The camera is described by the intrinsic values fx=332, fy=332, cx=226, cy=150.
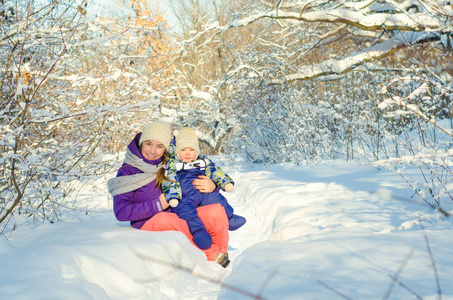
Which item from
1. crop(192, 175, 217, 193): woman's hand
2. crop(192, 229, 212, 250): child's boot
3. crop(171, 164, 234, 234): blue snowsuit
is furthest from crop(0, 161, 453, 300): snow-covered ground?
crop(192, 175, 217, 193): woman's hand

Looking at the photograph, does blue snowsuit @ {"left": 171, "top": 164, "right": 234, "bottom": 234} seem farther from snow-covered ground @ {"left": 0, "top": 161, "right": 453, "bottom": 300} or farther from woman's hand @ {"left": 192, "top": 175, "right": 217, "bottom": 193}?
snow-covered ground @ {"left": 0, "top": 161, "right": 453, "bottom": 300}

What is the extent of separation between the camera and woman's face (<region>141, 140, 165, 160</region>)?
3.33m

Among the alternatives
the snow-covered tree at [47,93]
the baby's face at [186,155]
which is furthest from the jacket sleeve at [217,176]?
the snow-covered tree at [47,93]

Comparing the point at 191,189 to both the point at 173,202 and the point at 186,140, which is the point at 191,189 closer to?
the point at 173,202

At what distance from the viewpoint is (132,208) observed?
10.2 feet

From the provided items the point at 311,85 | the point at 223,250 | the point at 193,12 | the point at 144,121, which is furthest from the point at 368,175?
the point at 193,12

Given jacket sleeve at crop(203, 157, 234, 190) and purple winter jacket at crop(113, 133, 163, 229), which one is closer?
purple winter jacket at crop(113, 133, 163, 229)

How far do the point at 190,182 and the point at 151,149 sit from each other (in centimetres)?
53

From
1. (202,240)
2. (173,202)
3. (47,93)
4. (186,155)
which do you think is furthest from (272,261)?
(47,93)

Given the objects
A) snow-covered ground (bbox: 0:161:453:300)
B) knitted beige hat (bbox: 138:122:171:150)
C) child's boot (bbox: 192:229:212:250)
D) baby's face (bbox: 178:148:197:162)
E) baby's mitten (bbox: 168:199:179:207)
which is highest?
knitted beige hat (bbox: 138:122:171:150)

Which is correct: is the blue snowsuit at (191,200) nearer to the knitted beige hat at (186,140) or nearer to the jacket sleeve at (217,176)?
the jacket sleeve at (217,176)

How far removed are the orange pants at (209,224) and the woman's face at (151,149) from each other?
1.95 feet

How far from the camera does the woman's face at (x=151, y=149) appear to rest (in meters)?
3.33

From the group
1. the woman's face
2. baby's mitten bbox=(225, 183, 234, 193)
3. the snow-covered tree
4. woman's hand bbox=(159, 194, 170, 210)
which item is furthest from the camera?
baby's mitten bbox=(225, 183, 234, 193)
